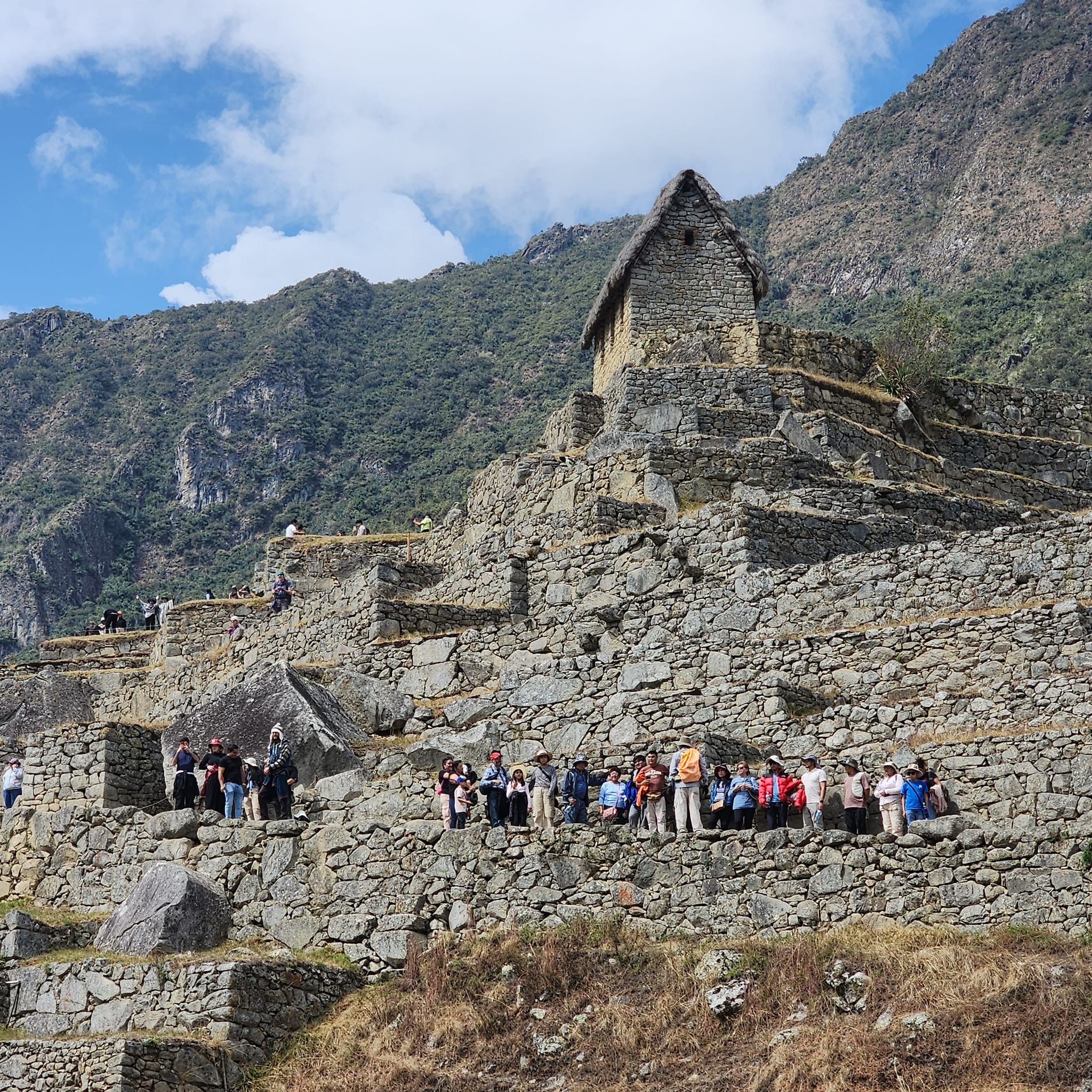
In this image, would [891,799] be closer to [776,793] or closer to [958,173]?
[776,793]

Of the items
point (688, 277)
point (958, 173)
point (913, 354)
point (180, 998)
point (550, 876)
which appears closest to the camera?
point (180, 998)

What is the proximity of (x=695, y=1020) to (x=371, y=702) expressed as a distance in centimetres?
1065

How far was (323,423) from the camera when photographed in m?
88.0

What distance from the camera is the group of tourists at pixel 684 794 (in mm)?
17297

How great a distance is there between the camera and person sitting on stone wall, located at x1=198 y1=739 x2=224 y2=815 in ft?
69.3

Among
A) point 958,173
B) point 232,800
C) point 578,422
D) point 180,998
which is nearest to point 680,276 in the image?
point 578,422

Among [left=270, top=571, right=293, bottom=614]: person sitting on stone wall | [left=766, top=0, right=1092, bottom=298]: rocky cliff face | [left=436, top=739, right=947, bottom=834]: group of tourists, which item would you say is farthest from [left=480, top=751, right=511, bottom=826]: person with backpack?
[left=766, top=0, right=1092, bottom=298]: rocky cliff face

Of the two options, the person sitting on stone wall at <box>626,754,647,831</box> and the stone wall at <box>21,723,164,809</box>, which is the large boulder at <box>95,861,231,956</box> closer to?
the stone wall at <box>21,723,164,809</box>

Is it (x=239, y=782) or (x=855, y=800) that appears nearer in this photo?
(x=855, y=800)

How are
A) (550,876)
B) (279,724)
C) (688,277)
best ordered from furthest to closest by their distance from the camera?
(688,277) → (279,724) → (550,876)

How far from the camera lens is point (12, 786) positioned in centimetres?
2316

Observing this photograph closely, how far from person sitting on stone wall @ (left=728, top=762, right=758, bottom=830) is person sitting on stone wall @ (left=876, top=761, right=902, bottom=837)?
4.50ft

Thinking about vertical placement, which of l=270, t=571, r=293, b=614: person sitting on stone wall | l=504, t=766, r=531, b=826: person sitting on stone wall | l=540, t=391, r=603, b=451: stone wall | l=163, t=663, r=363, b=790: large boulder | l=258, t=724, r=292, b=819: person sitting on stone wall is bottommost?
l=504, t=766, r=531, b=826: person sitting on stone wall

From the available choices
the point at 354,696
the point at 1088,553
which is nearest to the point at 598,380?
the point at 354,696
